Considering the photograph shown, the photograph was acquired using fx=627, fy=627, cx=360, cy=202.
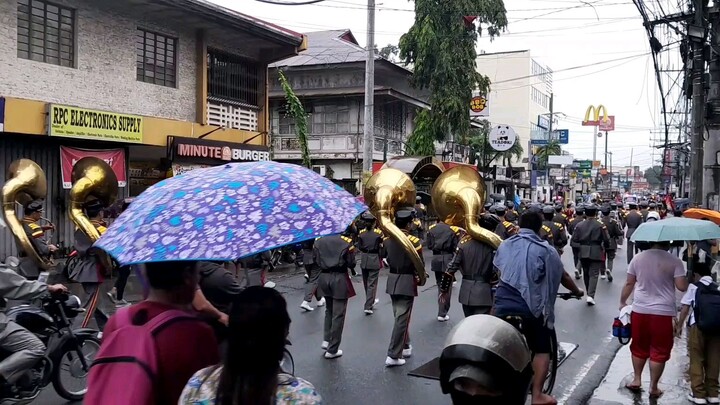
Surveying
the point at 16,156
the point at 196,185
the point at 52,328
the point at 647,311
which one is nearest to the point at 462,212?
the point at 647,311

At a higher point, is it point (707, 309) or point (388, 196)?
point (388, 196)

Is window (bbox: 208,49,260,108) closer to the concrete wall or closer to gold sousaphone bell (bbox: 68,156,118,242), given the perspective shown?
the concrete wall

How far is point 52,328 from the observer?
5562mm

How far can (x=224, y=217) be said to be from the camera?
2.55m

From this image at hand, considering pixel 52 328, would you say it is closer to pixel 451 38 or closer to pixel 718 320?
pixel 718 320

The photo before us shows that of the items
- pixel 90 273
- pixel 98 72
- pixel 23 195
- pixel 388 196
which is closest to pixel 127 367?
pixel 90 273

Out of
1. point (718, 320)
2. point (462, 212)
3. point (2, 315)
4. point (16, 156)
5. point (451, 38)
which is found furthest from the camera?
point (451, 38)

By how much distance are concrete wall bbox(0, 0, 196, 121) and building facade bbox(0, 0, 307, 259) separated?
0.08ft

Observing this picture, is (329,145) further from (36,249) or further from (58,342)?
(58,342)

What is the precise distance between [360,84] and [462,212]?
18.7 m

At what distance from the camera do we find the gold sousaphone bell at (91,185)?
870cm

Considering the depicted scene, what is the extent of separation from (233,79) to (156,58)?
3.25 m

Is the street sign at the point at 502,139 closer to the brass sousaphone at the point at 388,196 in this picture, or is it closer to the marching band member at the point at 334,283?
the brass sousaphone at the point at 388,196

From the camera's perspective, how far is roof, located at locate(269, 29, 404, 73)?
1046 inches
